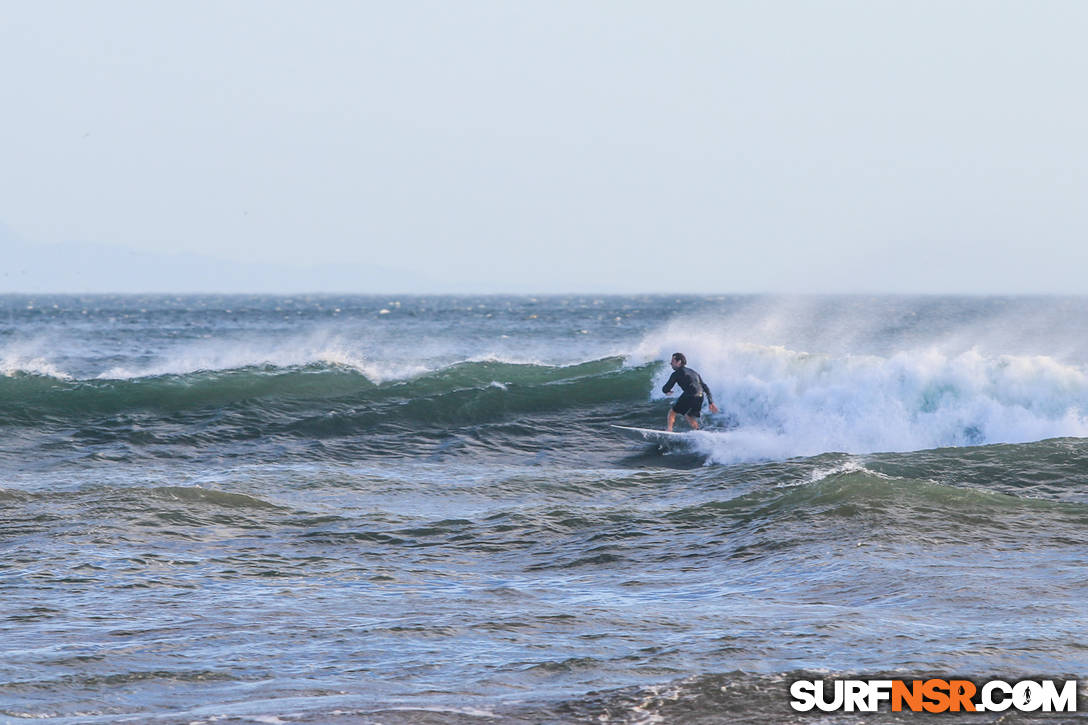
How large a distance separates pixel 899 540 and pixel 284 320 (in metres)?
77.6

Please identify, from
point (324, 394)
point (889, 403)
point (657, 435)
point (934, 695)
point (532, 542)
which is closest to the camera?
point (934, 695)

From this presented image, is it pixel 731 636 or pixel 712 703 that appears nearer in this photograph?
pixel 712 703

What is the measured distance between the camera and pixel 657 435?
60.6 ft

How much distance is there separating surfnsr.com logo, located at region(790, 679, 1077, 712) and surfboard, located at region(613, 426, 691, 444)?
11.4m

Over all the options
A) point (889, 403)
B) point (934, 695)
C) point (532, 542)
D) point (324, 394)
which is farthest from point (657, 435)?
point (934, 695)

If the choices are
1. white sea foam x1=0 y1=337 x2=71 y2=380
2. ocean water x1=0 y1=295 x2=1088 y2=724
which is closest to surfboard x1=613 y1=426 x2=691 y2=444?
ocean water x1=0 y1=295 x2=1088 y2=724

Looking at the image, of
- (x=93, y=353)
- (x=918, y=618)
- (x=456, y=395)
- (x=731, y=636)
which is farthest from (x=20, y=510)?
(x=93, y=353)

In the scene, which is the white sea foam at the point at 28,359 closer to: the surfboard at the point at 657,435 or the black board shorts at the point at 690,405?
the surfboard at the point at 657,435

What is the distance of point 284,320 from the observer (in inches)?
3342

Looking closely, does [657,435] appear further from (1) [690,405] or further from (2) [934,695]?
(2) [934,695]

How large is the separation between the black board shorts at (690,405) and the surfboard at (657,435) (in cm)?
43

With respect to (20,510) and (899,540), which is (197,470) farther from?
(899,540)

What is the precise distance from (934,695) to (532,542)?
533 cm

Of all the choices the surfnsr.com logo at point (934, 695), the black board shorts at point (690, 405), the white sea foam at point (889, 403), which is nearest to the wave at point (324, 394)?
the white sea foam at point (889, 403)
